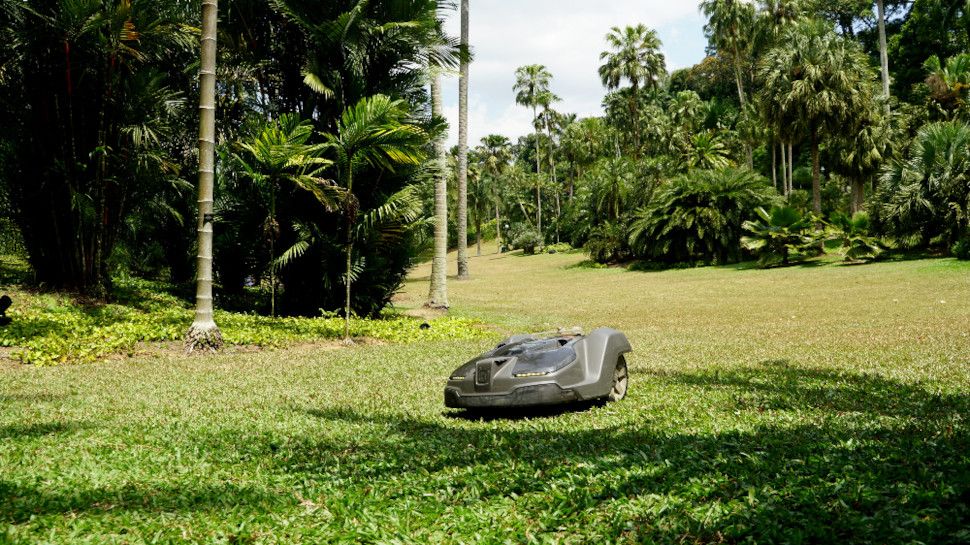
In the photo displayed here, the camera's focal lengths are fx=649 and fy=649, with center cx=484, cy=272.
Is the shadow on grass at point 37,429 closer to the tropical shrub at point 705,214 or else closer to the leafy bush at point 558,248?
the tropical shrub at point 705,214

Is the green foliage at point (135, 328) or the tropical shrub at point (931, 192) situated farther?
the tropical shrub at point (931, 192)

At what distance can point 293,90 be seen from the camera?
1620cm

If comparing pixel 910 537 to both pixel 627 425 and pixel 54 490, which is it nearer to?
pixel 627 425

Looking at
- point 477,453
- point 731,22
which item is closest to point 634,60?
point 731,22

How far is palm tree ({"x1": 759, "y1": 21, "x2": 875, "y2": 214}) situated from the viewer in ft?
113

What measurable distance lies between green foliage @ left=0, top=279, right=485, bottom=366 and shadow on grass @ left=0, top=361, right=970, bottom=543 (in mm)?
6086

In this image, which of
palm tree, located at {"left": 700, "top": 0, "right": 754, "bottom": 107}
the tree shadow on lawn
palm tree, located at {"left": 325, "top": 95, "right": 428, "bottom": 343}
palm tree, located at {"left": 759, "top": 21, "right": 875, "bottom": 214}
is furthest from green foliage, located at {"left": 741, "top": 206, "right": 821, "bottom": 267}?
the tree shadow on lawn

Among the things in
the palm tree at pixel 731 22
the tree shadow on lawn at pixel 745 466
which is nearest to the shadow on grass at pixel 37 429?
the tree shadow on lawn at pixel 745 466

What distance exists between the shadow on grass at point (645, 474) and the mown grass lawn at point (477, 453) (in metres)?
0.02

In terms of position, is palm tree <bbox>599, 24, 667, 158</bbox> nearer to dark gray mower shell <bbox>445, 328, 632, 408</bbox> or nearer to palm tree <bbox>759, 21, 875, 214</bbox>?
palm tree <bbox>759, 21, 875, 214</bbox>

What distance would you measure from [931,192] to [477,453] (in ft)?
100

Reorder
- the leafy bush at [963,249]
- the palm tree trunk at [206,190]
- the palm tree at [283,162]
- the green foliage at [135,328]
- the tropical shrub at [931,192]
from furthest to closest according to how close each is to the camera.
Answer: the tropical shrub at [931,192] → the leafy bush at [963,249] → the palm tree at [283,162] → the palm tree trunk at [206,190] → the green foliage at [135,328]

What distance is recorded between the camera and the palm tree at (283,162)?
1341 cm

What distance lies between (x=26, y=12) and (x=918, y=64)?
186 feet
